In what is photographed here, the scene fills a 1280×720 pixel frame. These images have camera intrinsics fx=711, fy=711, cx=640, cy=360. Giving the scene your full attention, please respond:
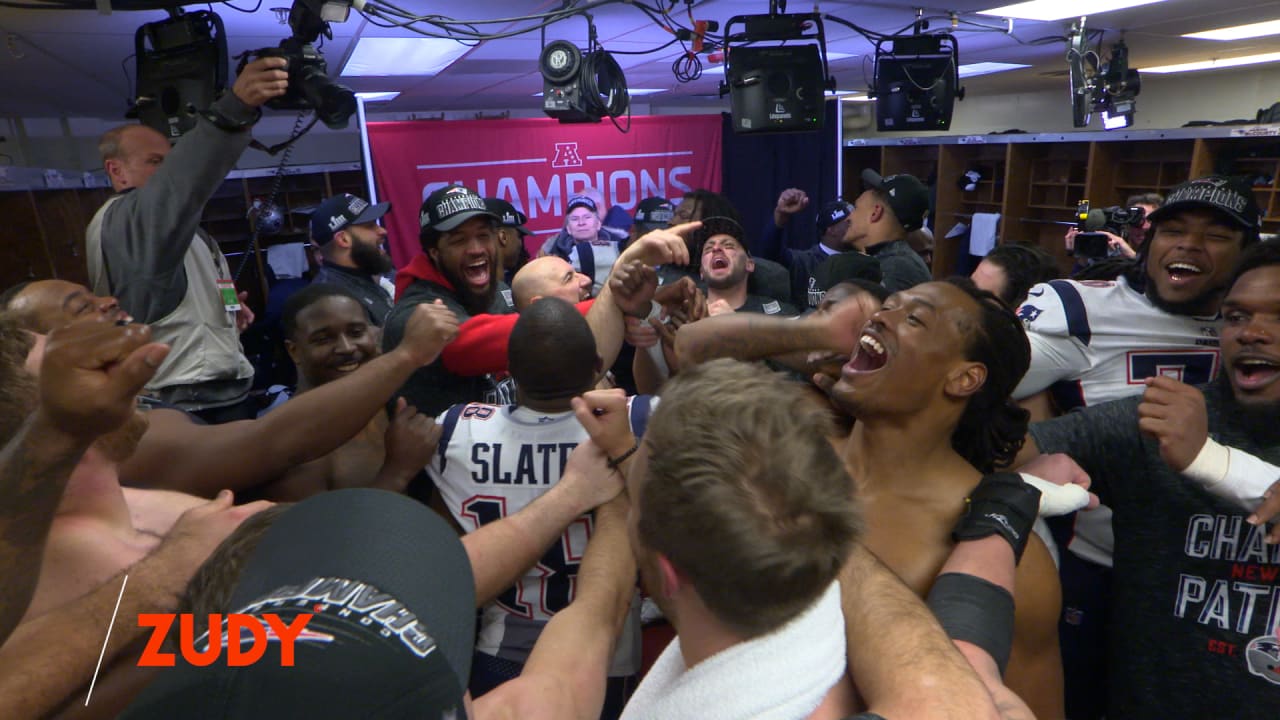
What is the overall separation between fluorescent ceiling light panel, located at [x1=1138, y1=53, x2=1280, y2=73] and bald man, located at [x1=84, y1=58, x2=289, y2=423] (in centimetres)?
938

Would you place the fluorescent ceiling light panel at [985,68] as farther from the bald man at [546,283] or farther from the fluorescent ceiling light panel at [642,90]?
the bald man at [546,283]

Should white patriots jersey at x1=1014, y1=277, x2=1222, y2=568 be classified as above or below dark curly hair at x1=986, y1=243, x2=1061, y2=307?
below

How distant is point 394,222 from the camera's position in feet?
19.7

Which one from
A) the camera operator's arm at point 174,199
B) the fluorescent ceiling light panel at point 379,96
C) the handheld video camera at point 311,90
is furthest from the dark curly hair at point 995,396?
the fluorescent ceiling light panel at point 379,96

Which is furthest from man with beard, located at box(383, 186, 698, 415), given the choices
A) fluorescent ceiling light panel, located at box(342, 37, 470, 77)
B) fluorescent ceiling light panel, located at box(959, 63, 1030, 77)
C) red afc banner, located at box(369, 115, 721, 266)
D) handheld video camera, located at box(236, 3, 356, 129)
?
fluorescent ceiling light panel, located at box(959, 63, 1030, 77)

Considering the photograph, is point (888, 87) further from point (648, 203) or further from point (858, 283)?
point (858, 283)

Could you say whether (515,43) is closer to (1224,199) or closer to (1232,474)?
(1224,199)

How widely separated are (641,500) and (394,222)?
569 centimetres

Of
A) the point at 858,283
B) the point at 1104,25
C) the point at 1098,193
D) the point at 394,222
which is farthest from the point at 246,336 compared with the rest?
the point at 1098,193

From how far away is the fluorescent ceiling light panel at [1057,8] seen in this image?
4844 mm

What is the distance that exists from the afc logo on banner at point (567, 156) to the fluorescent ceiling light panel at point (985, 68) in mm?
4702

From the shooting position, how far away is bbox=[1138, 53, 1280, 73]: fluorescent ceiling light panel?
291 inches

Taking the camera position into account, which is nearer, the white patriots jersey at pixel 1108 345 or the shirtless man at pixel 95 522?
the shirtless man at pixel 95 522

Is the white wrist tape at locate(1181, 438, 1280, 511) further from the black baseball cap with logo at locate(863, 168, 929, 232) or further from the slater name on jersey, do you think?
the black baseball cap with logo at locate(863, 168, 929, 232)
